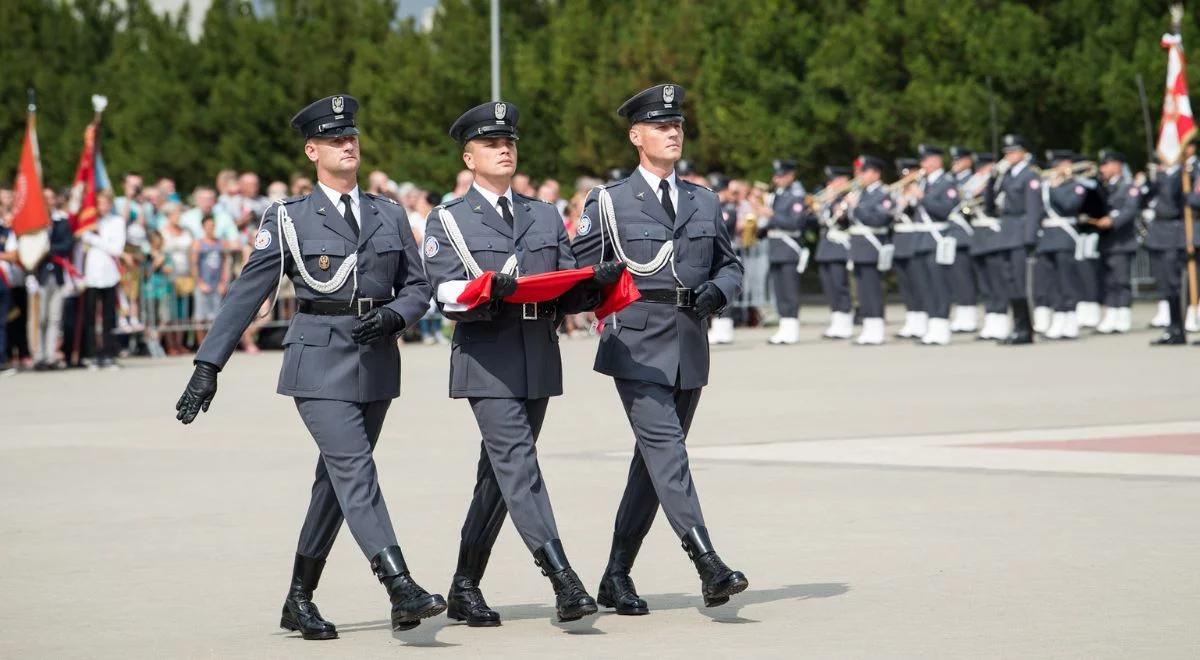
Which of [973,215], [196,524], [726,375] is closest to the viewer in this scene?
[196,524]

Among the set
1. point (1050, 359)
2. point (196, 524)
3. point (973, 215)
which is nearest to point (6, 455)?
point (196, 524)

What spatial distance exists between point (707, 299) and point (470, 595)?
1363 millimetres

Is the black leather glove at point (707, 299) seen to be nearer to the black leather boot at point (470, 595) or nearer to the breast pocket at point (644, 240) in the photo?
the breast pocket at point (644, 240)

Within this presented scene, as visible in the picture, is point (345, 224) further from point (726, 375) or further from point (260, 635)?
point (726, 375)

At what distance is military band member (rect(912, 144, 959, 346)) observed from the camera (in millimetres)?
23172

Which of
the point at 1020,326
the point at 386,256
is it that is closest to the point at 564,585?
the point at 386,256

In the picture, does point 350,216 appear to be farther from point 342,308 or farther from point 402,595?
point 402,595

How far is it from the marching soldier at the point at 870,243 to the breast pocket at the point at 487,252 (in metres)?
16.1

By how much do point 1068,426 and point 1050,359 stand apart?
6468 millimetres

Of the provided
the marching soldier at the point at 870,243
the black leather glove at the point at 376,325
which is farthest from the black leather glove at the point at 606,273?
the marching soldier at the point at 870,243

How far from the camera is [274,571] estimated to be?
8.76m

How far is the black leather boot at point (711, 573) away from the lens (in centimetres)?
734

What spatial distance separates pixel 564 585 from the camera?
24.0ft

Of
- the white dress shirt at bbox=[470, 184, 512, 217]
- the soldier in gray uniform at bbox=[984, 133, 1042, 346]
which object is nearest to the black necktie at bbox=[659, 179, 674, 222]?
the white dress shirt at bbox=[470, 184, 512, 217]
